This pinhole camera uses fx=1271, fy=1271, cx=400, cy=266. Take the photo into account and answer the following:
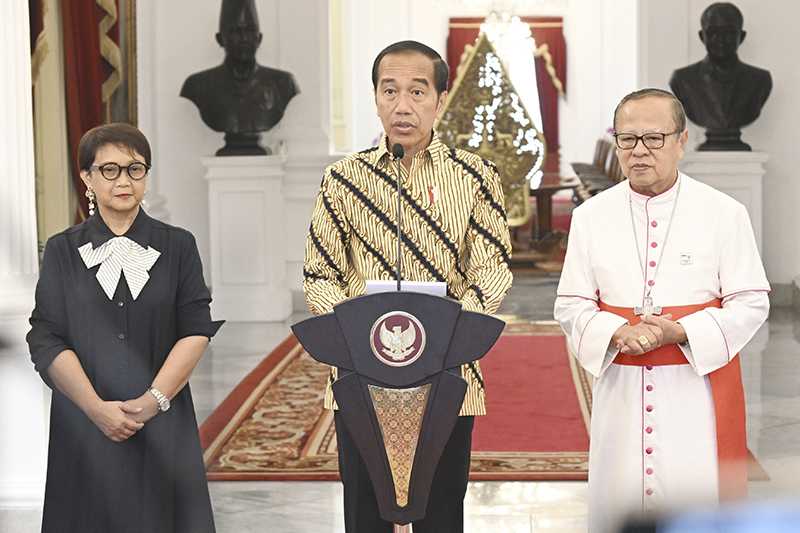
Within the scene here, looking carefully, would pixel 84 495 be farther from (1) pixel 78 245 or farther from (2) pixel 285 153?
(2) pixel 285 153

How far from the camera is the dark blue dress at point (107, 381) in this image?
11.3 ft

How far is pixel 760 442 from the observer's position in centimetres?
647

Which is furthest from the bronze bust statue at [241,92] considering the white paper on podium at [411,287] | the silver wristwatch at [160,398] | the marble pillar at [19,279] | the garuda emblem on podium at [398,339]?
the garuda emblem on podium at [398,339]

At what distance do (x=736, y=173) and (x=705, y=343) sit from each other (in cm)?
790

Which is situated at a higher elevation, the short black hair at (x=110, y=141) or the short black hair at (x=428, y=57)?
the short black hair at (x=428, y=57)

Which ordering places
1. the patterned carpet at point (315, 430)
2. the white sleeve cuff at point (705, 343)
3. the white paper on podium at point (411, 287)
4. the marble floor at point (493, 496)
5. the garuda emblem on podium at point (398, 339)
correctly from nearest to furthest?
the garuda emblem on podium at point (398, 339), the white paper on podium at point (411, 287), the white sleeve cuff at point (705, 343), the marble floor at point (493, 496), the patterned carpet at point (315, 430)

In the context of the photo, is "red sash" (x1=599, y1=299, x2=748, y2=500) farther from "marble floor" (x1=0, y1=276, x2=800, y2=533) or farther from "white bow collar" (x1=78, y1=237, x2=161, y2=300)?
"white bow collar" (x1=78, y1=237, x2=161, y2=300)

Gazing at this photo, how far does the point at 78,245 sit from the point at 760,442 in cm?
415

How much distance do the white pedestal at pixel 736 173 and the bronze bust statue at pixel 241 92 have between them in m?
3.50

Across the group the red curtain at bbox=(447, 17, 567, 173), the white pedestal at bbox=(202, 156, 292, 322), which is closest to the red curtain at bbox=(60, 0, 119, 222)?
the white pedestal at bbox=(202, 156, 292, 322)

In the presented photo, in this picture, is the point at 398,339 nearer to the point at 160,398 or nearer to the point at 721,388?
the point at 160,398

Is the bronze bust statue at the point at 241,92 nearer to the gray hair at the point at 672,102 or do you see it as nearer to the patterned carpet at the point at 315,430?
the patterned carpet at the point at 315,430

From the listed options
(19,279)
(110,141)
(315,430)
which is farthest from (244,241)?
(110,141)

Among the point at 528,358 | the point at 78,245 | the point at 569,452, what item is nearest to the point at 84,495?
the point at 78,245
